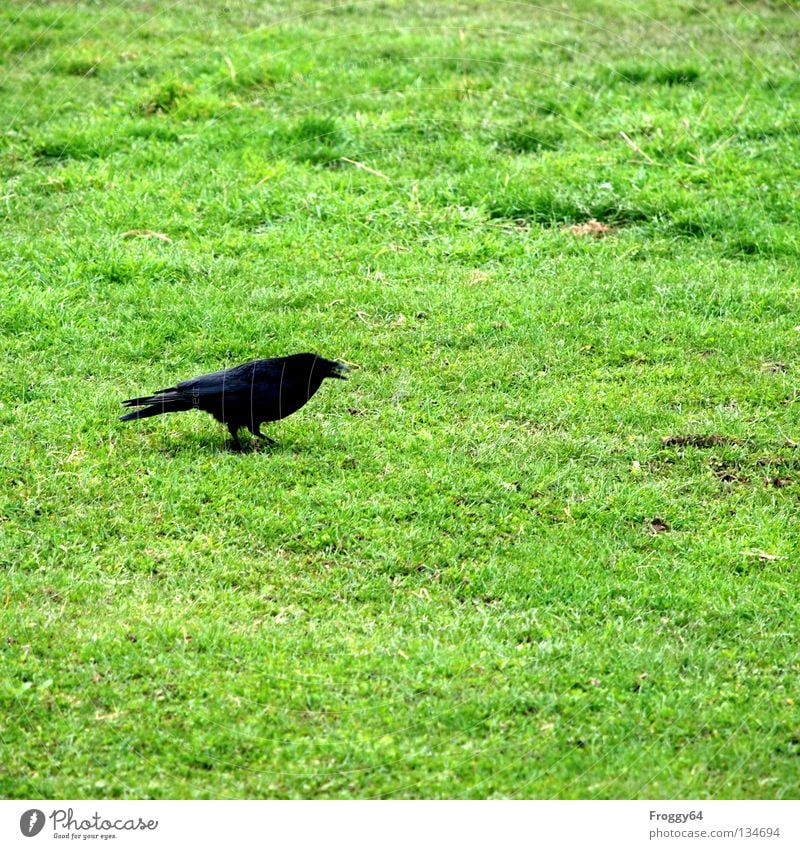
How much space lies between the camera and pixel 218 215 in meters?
9.35

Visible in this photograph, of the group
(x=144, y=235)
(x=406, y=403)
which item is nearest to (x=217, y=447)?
(x=406, y=403)

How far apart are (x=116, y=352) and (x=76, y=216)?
2.07 m

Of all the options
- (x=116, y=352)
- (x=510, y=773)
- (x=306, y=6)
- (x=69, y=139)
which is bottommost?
(x=510, y=773)

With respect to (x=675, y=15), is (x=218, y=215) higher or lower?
lower

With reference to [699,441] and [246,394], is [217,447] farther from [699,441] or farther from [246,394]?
[699,441]

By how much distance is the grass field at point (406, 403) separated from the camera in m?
4.78

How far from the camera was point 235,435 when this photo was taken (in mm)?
6645

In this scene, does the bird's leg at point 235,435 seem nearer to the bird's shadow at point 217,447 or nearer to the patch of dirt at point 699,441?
the bird's shadow at point 217,447

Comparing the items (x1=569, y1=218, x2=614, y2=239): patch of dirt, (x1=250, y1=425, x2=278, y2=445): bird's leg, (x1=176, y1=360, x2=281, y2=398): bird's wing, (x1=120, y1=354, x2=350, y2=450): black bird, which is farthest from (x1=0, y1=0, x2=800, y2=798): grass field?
(x1=176, y1=360, x2=281, y2=398): bird's wing
